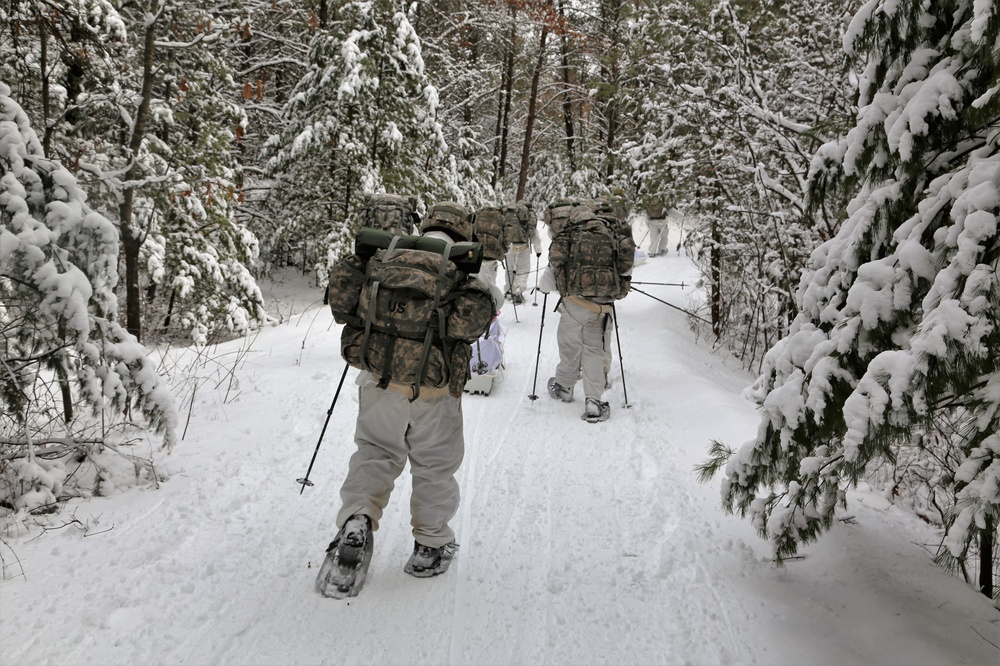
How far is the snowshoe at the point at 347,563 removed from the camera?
3.10 meters

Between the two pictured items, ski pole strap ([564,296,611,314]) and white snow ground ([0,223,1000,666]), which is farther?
ski pole strap ([564,296,611,314])

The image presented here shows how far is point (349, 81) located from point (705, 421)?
10.6 meters

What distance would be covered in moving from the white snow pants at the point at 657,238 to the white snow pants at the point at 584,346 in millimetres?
15510

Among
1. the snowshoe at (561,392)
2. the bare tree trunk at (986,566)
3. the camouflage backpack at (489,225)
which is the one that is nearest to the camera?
the bare tree trunk at (986,566)

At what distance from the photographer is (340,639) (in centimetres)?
278

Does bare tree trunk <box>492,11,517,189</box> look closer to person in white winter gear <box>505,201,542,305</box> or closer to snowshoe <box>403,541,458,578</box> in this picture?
person in white winter gear <box>505,201,542,305</box>

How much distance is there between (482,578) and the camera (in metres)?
3.42

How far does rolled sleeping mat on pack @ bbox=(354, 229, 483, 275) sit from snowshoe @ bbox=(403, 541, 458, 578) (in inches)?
67.4

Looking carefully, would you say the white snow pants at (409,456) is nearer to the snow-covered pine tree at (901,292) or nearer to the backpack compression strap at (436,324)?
the backpack compression strap at (436,324)

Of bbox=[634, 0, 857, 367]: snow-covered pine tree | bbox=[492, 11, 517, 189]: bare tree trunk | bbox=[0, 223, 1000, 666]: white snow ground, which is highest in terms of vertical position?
bbox=[492, 11, 517, 189]: bare tree trunk

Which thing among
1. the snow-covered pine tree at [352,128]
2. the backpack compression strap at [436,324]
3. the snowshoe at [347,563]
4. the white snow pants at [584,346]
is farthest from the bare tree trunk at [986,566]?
the snow-covered pine tree at [352,128]

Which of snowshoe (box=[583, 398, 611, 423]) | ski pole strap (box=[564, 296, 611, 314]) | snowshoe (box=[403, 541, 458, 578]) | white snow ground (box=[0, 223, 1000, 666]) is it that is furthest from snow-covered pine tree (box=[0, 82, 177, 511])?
ski pole strap (box=[564, 296, 611, 314])

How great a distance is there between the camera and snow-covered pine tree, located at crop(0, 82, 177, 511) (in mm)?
3178

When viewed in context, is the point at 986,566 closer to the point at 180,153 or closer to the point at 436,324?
the point at 436,324
